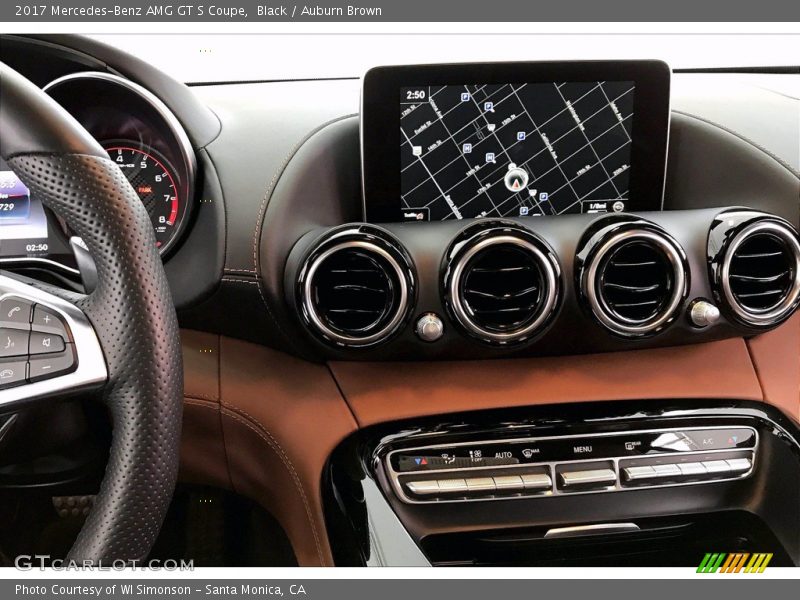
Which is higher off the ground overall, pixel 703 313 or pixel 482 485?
pixel 703 313

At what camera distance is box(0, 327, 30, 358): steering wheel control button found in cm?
79

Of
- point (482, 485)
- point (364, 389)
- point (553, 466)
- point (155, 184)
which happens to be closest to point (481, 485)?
point (482, 485)

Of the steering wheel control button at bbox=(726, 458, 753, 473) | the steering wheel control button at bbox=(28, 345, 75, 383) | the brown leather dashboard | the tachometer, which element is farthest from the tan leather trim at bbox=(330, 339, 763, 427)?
the steering wheel control button at bbox=(28, 345, 75, 383)

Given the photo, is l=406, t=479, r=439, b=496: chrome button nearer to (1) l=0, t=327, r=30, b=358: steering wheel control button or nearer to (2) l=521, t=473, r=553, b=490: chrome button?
(2) l=521, t=473, r=553, b=490: chrome button

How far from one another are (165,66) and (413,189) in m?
0.50

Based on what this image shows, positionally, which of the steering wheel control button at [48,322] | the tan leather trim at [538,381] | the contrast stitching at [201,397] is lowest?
the contrast stitching at [201,397]

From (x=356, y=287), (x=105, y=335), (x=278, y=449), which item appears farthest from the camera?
(x=278, y=449)

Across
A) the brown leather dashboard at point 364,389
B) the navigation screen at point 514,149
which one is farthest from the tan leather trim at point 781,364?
the navigation screen at point 514,149

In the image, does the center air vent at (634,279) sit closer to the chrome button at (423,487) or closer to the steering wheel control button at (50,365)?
the chrome button at (423,487)

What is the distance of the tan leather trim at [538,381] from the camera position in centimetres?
115

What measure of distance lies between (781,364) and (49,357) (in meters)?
1.16

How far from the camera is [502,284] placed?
110 cm

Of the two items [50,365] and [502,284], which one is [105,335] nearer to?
[50,365]

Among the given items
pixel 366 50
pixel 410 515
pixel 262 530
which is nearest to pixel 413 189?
pixel 366 50
